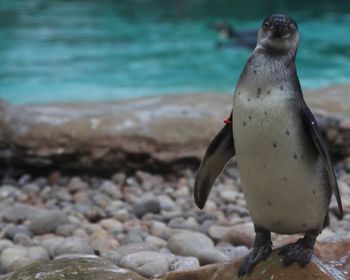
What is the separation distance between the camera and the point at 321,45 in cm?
1395

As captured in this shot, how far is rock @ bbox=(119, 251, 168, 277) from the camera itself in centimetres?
296

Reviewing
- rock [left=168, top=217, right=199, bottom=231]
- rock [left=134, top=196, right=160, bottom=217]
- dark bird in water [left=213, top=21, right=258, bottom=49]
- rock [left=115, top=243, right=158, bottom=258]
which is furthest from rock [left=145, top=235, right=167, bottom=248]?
dark bird in water [left=213, top=21, right=258, bottom=49]

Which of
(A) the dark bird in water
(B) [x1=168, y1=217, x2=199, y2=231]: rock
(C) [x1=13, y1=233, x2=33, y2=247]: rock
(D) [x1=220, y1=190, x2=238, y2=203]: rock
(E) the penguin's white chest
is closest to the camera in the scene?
(E) the penguin's white chest

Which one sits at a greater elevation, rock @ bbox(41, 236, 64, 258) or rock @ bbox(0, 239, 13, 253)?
rock @ bbox(41, 236, 64, 258)

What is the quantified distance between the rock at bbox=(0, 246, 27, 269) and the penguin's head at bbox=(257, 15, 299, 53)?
1885 millimetres

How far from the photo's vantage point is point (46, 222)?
4.07m

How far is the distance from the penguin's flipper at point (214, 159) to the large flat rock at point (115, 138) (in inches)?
104

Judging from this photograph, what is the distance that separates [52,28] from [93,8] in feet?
13.1

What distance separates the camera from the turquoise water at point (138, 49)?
11.1 metres

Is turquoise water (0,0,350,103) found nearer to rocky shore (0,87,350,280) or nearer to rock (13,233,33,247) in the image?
rocky shore (0,87,350,280)

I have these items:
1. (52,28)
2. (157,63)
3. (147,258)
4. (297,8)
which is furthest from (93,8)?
(147,258)

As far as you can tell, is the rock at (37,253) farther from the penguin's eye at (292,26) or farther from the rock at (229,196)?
the penguin's eye at (292,26)

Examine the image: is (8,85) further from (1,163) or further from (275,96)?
(275,96)

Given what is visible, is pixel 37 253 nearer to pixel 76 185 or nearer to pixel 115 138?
pixel 76 185
